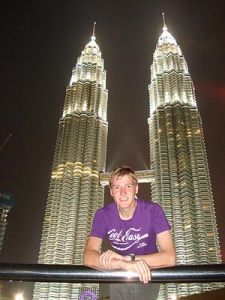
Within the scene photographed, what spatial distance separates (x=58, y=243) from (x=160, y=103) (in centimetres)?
5836

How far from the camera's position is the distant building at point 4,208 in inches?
5861

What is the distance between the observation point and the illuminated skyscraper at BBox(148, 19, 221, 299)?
296 ft

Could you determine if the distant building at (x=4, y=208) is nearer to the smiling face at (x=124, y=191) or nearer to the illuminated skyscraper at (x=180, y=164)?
the illuminated skyscraper at (x=180, y=164)

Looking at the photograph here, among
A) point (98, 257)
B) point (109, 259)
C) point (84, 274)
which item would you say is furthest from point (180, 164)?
point (84, 274)

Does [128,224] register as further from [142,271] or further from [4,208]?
[4,208]

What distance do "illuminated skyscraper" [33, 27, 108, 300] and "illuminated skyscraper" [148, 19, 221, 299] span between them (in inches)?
721

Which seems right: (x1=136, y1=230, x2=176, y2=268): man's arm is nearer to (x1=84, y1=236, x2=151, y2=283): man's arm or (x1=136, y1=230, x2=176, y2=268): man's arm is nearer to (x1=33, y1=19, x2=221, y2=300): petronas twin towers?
(x1=84, y1=236, x2=151, y2=283): man's arm

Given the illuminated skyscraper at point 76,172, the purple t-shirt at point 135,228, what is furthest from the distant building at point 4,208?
the purple t-shirt at point 135,228

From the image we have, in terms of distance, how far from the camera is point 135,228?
4.24m

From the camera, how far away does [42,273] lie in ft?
7.25

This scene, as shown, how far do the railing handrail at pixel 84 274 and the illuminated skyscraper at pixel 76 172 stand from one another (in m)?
88.5

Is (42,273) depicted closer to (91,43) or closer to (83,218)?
(83,218)

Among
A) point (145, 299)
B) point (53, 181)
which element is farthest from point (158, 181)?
point (145, 299)

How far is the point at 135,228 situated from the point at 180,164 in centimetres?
10039
